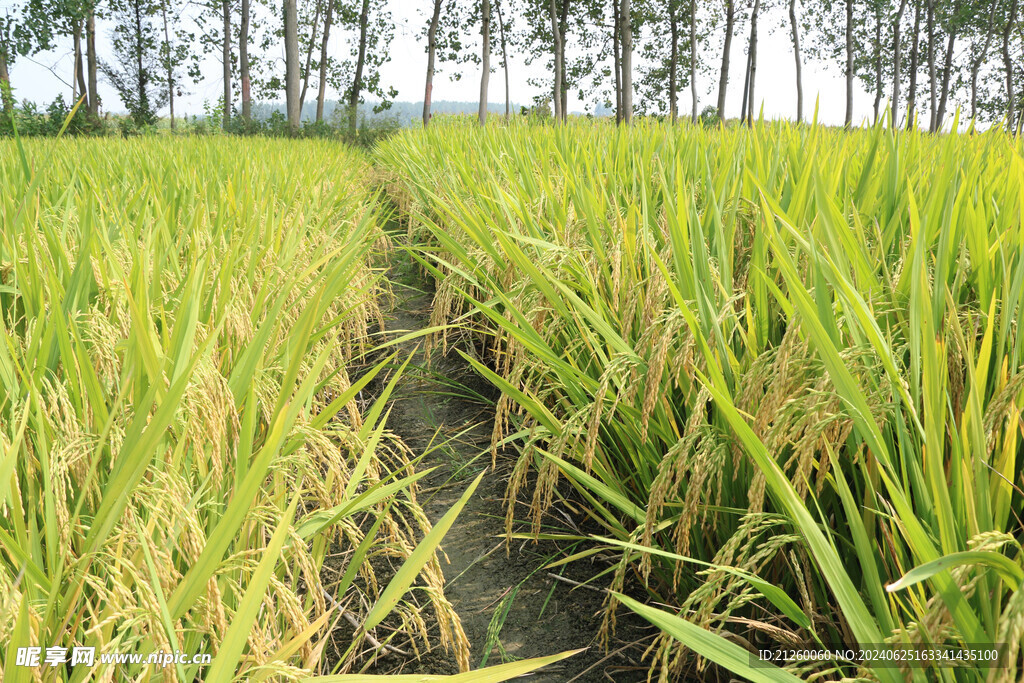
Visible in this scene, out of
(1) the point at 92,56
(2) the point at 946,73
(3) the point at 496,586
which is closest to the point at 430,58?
(1) the point at 92,56

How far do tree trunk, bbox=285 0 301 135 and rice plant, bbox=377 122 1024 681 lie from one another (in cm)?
1545

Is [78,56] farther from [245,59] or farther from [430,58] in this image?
[430,58]

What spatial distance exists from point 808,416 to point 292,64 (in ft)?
56.0

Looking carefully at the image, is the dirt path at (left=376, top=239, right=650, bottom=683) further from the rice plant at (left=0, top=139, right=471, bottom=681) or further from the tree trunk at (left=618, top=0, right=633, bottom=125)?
the tree trunk at (left=618, top=0, right=633, bottom=125)

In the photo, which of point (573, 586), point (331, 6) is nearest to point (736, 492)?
point (573, 586)

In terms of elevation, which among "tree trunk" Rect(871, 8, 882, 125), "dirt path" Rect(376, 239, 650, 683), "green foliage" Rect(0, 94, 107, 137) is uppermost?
"tree trunk" Rect(871, 8, 882, 125)

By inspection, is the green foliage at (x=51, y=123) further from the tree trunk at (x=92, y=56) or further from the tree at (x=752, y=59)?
the tree at (x=752, y=59)

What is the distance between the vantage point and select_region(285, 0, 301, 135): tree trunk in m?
15.0

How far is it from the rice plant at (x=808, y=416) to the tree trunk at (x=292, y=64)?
50.7 feet

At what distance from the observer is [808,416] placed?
813 millimetres

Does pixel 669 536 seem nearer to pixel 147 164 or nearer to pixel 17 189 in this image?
pixel 17 189

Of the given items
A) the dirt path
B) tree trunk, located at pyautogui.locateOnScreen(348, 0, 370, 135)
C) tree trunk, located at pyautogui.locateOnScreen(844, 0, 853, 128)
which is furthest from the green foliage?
tree trunk, located at pyautogui.locateOnScreen(844, 0, 853, 128)

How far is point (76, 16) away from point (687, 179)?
22.0 meters

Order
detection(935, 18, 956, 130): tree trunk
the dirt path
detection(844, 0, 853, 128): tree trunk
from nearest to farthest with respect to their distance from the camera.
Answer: the dirt path
detection(844, 0, 853, 128): tree trunk
detection(935, 18, 956, 130): tree trunk
